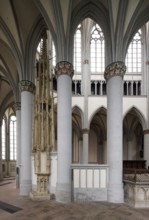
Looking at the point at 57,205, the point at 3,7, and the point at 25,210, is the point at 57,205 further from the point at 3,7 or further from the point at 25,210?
the point at 3,7

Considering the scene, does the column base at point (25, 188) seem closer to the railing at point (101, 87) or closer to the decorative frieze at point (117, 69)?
the decorative frieze at point (117, 69)

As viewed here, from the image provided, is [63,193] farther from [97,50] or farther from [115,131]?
[97,50]

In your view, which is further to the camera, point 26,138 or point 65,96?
point 26,138

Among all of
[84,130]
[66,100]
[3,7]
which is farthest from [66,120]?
[84,130]

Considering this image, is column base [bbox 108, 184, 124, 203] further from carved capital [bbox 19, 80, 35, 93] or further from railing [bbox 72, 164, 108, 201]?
carved capital [bbox 19, 80, 35, 93]

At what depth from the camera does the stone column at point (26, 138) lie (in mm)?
11648

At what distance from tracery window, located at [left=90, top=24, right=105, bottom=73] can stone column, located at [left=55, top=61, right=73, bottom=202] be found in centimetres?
1366

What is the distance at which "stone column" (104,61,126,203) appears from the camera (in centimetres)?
955

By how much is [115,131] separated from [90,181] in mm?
2739

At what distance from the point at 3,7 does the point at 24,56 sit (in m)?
2.84

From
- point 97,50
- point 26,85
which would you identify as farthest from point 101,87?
point 26,85

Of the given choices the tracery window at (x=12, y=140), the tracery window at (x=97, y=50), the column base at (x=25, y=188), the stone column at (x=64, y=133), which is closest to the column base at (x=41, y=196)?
the stone column at (x=64, y=133)

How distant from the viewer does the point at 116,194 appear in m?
9.45

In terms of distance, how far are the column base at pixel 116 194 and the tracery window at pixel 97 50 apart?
16.1m
